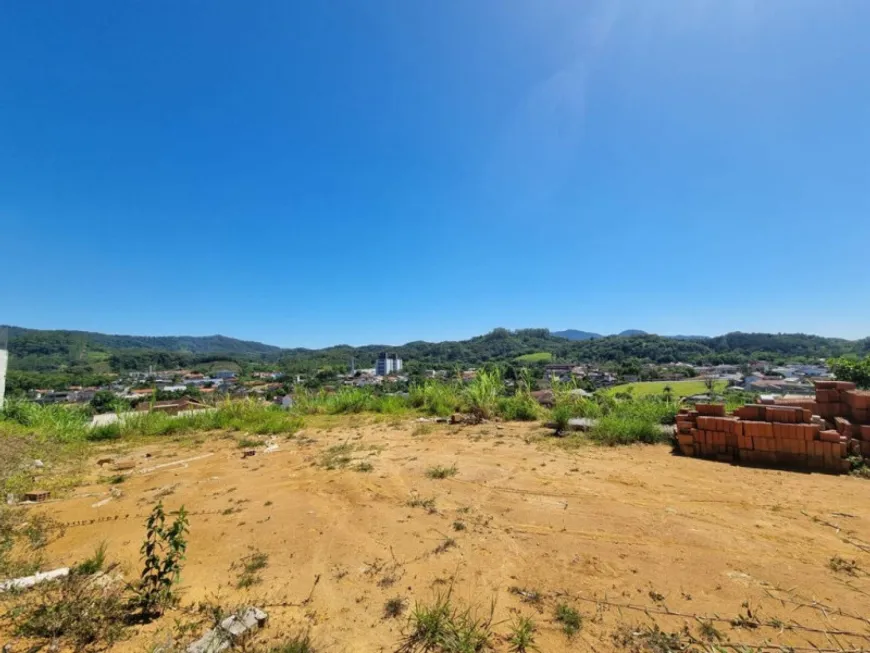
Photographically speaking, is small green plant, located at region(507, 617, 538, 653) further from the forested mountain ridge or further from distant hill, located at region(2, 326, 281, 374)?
distant hill, located at region(2, 326, 281, 374)

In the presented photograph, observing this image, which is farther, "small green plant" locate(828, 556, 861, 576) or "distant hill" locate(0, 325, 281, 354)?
"distant hill" locate(0, 325, 281, 354)

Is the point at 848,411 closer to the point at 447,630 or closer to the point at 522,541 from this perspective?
the point at 522,541

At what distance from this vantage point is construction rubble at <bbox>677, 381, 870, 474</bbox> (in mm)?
4363

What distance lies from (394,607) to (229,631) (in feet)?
2.76

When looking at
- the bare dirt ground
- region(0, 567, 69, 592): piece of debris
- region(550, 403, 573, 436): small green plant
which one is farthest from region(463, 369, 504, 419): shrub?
region(0, 567, 69, 592): piece of debris

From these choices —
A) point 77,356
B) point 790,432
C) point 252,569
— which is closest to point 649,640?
point 252,569

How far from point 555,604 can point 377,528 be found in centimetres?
157

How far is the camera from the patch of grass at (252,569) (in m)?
2.39

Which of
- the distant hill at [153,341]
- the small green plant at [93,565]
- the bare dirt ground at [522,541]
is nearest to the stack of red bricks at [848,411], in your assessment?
the bare dirt ground at [522,541]

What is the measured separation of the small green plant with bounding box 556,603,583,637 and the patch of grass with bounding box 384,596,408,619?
85 centimetres

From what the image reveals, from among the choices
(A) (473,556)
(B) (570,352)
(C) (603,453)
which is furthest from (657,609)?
(B) (570,352)

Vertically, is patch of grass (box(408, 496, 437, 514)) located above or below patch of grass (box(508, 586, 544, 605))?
above

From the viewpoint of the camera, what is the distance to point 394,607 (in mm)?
2115

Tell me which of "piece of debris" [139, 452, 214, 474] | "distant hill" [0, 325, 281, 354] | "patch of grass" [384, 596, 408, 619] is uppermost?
"distant hill" [0, 325, 281, 354]
